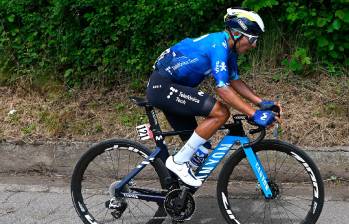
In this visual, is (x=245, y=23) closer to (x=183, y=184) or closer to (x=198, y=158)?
(x=198, y=158)

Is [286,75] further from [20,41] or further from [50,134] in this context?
[20,41]

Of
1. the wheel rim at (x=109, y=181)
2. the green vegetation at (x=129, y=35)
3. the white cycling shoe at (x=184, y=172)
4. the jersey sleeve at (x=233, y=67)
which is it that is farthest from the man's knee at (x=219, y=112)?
the green vegetation at (x=129, y=35)

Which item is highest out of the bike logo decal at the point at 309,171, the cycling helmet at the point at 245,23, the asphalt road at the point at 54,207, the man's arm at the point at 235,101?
the cycling helmet at the point at 245,23

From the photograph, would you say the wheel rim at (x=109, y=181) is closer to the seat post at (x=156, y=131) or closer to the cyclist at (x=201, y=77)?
the seat post at (x=156, y=131)

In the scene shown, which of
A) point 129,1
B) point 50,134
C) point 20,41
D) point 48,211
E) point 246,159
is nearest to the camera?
point 246,159

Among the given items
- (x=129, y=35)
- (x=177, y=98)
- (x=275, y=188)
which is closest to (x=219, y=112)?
(x=177, y=98)

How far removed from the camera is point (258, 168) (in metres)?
4.04

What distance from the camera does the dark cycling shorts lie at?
13.0 feet

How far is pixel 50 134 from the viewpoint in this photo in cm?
604

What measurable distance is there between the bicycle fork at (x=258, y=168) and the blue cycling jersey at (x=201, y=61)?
0.56m

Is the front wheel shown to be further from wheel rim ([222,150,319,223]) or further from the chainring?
the chainring

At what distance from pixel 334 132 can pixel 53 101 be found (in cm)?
341

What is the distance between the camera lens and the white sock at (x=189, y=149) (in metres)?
4.00

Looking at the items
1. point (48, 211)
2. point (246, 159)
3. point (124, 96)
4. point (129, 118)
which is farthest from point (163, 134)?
point (124, 96)
